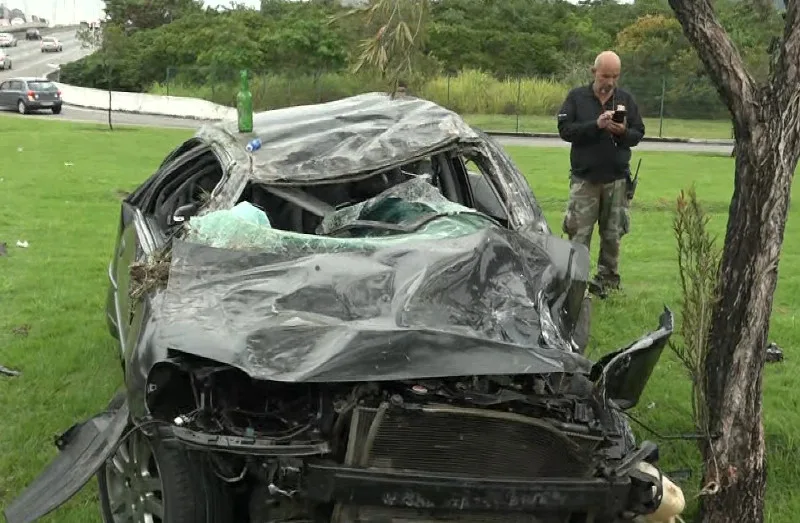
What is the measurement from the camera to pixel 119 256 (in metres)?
4.88

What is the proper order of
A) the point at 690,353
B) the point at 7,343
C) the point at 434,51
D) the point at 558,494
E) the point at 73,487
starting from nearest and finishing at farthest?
the point at 558,494 < the point at 73,487 < the point at 690,353 < the point at 7,343 < the point at 434,51

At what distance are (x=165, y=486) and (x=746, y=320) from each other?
6.98 ft

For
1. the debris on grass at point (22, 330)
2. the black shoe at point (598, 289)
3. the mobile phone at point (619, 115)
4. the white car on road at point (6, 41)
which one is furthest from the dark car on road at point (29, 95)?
the white car on road at point (6, 41)

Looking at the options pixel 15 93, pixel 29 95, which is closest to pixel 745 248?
pixel 29 95

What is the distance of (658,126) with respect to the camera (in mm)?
29312

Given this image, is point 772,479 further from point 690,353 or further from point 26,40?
point 26,40

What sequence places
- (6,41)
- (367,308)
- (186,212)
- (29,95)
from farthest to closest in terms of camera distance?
(6,41) < (29,95) < (186,212) < (367,308)

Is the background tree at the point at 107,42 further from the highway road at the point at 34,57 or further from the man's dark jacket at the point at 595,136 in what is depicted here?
the man's dark jacket at the point at 595,136

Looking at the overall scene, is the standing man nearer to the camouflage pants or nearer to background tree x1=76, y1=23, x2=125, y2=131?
the camouflage pants

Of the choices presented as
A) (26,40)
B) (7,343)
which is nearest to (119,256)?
(7,343)

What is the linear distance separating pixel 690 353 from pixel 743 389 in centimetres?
23

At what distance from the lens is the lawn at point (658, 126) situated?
2831 centimetres

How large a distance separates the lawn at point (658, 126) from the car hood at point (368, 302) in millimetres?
25625

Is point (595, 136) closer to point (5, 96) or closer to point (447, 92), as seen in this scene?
point (447, 92)
